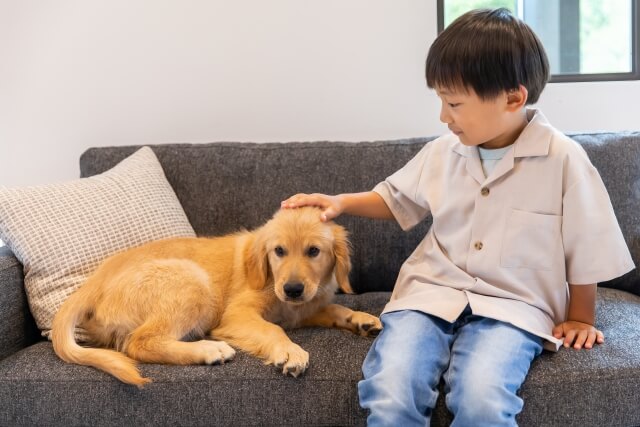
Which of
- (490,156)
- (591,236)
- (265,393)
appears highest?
(490,156)

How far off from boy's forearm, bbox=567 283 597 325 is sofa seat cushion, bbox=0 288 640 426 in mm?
94

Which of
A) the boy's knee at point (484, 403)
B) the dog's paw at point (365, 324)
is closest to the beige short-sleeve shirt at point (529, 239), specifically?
the dog's paw at point (365, 324)

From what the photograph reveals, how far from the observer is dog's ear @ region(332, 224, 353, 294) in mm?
2328

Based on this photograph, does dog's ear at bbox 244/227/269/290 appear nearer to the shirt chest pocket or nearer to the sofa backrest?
the sofa backrest

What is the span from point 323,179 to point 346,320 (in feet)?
2.29

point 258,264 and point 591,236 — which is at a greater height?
point 591,236

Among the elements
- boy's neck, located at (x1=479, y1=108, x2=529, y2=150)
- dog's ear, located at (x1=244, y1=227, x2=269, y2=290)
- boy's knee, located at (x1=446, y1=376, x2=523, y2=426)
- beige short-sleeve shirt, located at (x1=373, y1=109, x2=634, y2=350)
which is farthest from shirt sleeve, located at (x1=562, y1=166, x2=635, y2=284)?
dog's ear, located at (x1=244, y1=227, x2=269, y2=290)

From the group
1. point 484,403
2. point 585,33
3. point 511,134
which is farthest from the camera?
point 585,33

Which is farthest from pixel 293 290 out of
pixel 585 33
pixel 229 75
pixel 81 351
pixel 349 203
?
pixel 585 33

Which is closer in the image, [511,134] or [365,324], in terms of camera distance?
[511,134]

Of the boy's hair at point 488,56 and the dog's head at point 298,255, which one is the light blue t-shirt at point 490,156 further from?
the dog's head at point 298,255

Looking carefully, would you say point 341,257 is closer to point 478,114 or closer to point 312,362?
point 312,362

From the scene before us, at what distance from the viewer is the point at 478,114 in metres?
2.00

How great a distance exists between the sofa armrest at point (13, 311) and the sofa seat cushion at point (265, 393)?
211mm
